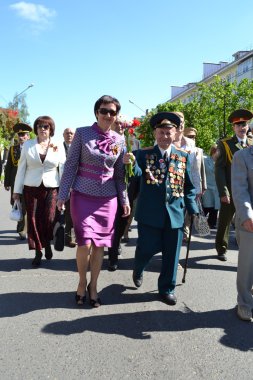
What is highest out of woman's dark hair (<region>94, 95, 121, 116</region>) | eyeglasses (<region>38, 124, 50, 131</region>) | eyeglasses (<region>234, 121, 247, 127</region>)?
eyeglasses (<region>234, 121, 247, 127</region>)

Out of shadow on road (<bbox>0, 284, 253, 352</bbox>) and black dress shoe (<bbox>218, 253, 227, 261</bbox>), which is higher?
black dress shoe (<bbox>218, 253, 227, 261</bbox>)

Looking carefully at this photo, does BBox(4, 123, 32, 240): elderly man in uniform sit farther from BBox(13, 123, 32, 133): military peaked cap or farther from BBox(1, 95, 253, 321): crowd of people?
BBox(1, 95, 253, 321): crowd of people

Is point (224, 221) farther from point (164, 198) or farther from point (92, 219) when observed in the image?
point (92, 219)

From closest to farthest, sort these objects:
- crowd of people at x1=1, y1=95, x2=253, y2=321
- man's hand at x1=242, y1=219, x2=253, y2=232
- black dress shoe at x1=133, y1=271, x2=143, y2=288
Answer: man's hand at x1=242, y1=219, x2=253, y2=232 → crowd of people at x1=1, y1=95, x2=253, y2=321 → black dress shoe at x1=133, y1=271, x2=143, y2=288

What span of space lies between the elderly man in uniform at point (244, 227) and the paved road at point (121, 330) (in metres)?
0.20

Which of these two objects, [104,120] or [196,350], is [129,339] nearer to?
[196,350]

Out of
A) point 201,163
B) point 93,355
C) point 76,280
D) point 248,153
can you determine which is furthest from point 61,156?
point 93,355

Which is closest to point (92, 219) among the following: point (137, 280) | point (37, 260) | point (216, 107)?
point (137, 280)

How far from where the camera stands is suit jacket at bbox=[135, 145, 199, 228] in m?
4.37

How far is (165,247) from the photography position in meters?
4.47

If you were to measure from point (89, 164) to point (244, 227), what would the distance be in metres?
1.56

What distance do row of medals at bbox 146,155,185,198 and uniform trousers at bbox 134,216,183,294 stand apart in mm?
331

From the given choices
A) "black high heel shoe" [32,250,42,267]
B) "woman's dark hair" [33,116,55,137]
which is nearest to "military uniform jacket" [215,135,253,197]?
"woman's dark hair" [33,116,55,137]

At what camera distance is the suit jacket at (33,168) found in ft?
18.7
